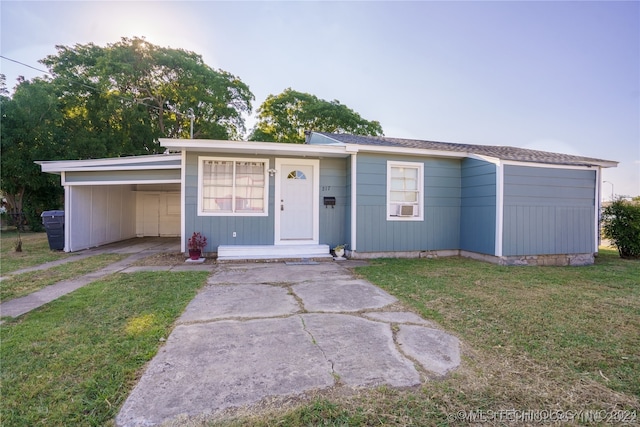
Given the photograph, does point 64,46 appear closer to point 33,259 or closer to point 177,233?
point 177,233

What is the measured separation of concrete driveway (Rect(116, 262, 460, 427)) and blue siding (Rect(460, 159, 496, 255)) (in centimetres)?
406

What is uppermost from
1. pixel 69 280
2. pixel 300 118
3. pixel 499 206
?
pixel 300 118

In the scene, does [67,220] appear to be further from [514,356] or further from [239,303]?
[514,356]

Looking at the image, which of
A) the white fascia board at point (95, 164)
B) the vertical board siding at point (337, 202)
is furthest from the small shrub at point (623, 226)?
the white fascia board at point (95, 164)

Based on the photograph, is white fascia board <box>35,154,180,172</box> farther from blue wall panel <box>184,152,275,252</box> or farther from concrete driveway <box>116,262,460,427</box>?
concrete driveway <box>116,262,460,427</box>

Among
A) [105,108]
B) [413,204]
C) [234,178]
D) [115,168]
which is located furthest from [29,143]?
[413,204]

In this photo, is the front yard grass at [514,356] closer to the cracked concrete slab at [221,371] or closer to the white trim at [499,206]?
the cracked concrete slab at [221,371]

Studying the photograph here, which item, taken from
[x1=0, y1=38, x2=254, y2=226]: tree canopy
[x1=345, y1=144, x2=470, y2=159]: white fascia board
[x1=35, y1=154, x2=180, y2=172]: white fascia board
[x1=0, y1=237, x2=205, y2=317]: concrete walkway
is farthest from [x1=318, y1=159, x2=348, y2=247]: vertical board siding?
[x1=0, y1=38, x2=254, y2=226]: tree canopy

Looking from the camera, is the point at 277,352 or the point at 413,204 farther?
the point at 413,204

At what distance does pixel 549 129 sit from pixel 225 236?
12.8 m

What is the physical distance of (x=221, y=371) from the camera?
2.12 metres

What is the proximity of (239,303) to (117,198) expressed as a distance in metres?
9.09

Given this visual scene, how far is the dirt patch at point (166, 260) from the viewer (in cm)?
626

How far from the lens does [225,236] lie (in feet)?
22.9
